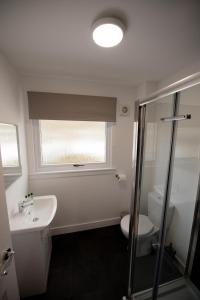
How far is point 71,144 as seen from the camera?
205cm

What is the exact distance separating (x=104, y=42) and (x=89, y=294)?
227 cm

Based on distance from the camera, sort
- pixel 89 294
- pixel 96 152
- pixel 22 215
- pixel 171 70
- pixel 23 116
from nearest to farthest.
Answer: pixel 89 294 < pixel 22 215 < pixel 171 70 < pixel 23 116 < pixel 96 152

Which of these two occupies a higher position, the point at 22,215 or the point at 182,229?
the point at 22,215

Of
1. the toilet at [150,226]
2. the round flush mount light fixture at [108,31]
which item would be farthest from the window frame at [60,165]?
the round flush mount light fixture at [108,31]

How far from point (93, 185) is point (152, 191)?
87 centimetres

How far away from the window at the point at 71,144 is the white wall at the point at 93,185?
5.6 inches

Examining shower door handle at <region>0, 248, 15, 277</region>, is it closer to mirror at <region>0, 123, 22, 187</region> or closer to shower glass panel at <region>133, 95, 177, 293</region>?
mirror at <region>0, 123, 22, 187</region>

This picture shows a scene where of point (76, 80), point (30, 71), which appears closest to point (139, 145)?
point (76, 80)

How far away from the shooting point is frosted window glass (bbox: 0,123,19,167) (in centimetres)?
121

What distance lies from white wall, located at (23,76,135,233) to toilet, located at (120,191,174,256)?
0.55 metres

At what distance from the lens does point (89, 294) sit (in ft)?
4.40

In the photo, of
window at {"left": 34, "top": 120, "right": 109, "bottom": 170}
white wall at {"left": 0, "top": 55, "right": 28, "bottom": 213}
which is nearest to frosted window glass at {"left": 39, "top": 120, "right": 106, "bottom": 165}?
window at {"left": 34, "top": 120, "right": 109, "bottom": 170}

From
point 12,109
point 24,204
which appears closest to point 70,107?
point 12,109

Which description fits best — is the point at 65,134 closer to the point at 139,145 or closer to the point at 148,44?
the point at 139,145
